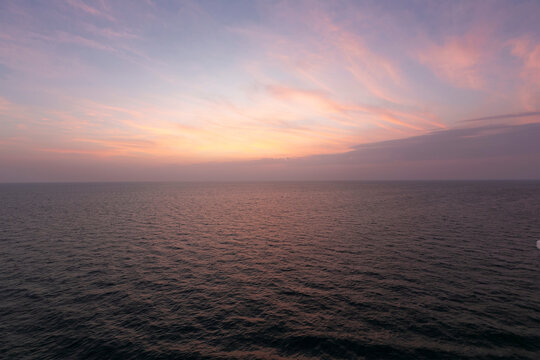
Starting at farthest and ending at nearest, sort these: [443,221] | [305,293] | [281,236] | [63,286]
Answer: [443,221] → [281,236] → [63,286] → [305,293]

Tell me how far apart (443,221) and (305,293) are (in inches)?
2292

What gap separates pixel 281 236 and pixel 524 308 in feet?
126

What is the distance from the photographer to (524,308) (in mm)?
23484

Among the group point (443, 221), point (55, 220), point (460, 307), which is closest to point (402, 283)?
point (460, 307)

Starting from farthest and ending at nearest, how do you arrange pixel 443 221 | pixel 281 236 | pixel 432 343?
pixel 443 221 → pixel 281 236 → pixel 432 343

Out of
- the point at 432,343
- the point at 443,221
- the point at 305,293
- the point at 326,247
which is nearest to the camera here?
the point at 432,343

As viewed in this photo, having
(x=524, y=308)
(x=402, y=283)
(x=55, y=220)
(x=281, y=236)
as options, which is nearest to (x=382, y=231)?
(x=281, y=236)

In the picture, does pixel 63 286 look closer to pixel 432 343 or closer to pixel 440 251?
pixel 432 343

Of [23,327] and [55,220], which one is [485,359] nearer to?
[23,327]

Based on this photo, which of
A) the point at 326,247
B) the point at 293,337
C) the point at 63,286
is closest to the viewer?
the point at 293,337

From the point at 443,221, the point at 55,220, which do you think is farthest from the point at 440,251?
the point at 55,220

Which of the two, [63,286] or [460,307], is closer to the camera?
[460,307]

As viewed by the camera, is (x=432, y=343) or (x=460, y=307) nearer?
(x=432, y=343)

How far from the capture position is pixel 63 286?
97.7ft
